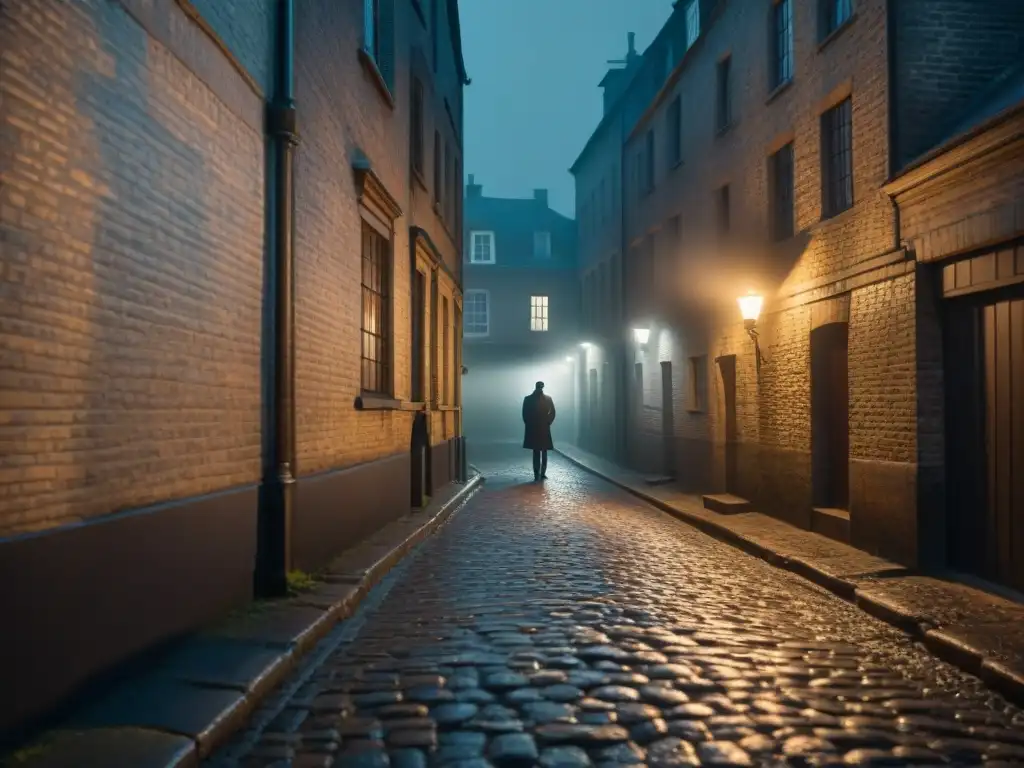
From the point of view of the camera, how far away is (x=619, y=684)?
4926mm

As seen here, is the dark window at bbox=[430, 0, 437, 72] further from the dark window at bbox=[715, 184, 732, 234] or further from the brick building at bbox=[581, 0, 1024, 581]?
the dark window at bbox=[715, 184, 732, 234]

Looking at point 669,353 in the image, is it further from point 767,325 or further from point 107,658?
point 107,658

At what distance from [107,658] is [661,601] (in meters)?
4.14

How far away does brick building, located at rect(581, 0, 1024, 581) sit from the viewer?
866 cm

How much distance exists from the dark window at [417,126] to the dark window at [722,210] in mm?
5064

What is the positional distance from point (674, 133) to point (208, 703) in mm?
17127

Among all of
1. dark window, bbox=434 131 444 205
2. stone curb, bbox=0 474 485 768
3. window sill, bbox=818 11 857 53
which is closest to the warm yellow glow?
window sill, bbox=818 11 857 53

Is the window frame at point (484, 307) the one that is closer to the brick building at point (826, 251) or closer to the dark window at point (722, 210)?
the brick building at point (826, 251)

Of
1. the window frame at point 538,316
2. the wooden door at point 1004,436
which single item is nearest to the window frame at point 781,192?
the wooden door at point 1004,436

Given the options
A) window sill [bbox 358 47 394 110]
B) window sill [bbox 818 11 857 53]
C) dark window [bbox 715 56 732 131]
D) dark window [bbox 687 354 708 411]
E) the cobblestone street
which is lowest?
the cobblestone street

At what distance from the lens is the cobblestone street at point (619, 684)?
400 cm

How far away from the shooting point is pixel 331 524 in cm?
847

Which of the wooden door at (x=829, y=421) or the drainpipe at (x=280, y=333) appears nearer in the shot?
the drainpipe at (x=280, y=333)

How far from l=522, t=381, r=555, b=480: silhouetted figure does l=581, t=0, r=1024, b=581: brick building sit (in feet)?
11.7
